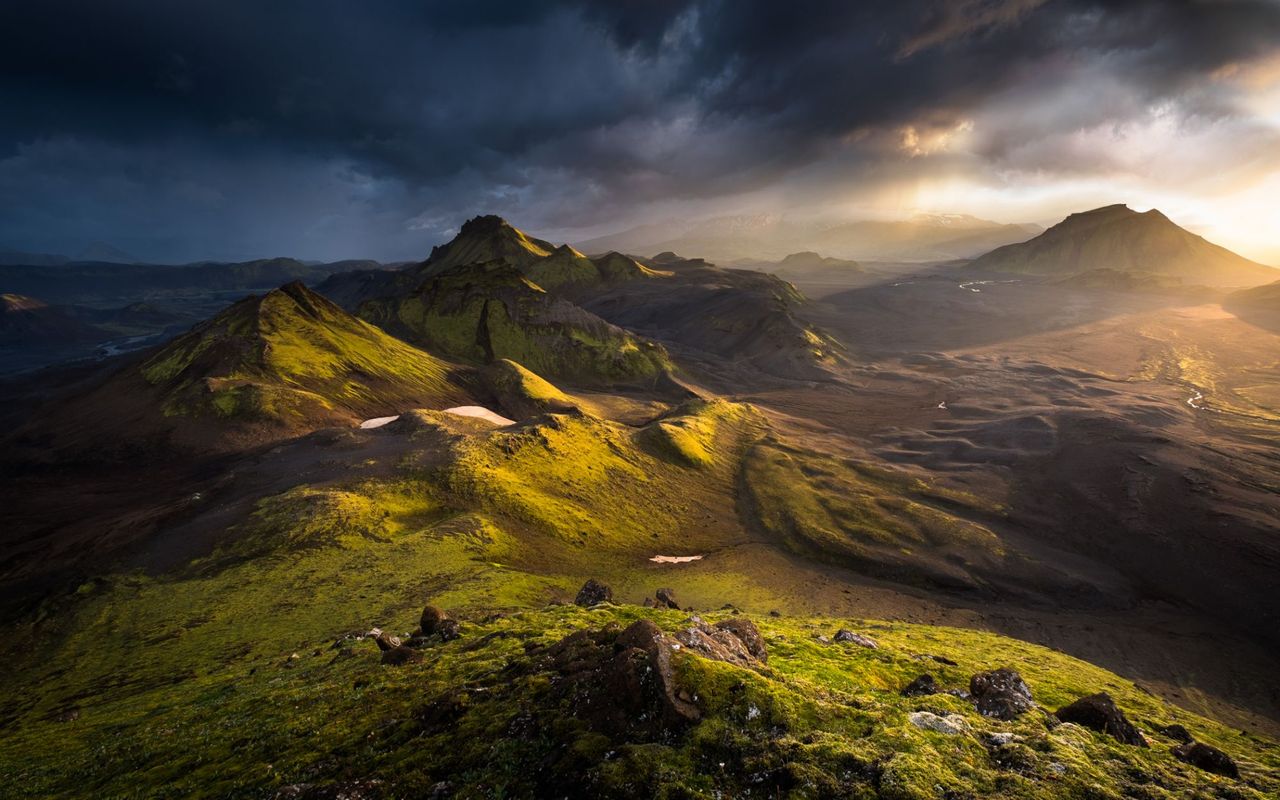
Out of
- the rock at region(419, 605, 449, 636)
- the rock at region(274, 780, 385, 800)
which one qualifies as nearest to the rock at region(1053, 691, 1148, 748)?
the rock at region(274, 780, 385, 800)

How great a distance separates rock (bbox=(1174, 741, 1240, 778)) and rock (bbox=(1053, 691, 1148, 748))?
3.77 ft

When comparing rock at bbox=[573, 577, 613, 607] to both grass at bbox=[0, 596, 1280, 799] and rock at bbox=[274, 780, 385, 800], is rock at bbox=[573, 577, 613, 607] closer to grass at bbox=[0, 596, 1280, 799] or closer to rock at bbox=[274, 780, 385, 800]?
grass at bbox=[0, 596, 1280, 799]

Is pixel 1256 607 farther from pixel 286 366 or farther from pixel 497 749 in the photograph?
pixel 286 366

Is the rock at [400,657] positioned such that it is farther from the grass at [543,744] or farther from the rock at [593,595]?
the rock at [593,595]

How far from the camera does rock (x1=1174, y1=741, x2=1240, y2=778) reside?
1800 cm

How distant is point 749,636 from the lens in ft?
83.4

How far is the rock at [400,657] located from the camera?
2638cm

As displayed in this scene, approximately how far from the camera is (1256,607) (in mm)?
66250

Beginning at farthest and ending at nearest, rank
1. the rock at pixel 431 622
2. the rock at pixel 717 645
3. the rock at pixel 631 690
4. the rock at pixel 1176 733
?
the rock at pixel 431 622 → the rock at pixel 1176 733 → the rock at pixel 717 645 → the rock at pixel 631 690

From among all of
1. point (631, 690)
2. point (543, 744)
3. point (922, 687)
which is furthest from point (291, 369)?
point (922, 687)

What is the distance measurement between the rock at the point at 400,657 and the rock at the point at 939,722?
73.5 ft

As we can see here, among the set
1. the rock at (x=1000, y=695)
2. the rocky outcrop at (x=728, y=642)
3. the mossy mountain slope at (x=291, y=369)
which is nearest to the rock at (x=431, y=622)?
the rocky outcrop at (x=728, y=642)

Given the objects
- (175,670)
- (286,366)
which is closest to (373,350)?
(286,366)

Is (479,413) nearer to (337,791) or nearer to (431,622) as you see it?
(431,622)
